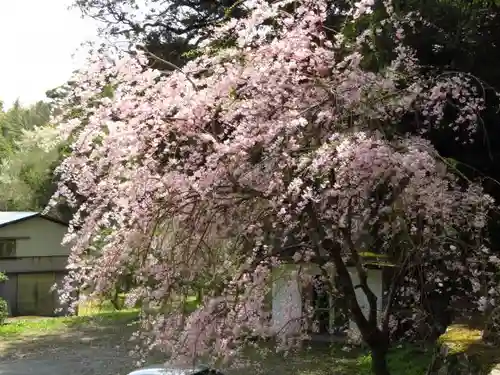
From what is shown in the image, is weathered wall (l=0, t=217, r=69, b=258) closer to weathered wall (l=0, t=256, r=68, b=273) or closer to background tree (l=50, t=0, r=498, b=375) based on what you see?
weathered wall (l=0, t=256, r=68, b=273)

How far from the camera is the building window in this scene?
22034 mm

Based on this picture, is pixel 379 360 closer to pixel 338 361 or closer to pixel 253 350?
pixel 253 350

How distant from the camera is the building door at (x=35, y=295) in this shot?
22.0 metres

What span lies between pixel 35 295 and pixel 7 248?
2.10 m

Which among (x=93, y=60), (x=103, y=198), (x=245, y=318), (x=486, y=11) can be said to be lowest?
(x=245, y=318)

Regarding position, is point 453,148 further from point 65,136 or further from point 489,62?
point 65,136

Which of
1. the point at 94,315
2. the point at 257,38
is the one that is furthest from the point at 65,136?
the point at 94,315

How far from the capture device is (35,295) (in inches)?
887

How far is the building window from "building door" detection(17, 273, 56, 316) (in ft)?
2.90

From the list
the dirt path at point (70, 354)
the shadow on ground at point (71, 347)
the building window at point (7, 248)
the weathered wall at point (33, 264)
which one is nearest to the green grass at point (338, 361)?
the shadow on ground at point (71, 347)

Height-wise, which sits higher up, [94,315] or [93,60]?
[93,60]

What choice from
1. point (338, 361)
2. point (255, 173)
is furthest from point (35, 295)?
point (255, 173)

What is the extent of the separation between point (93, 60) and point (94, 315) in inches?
690

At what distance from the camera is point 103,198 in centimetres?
504
